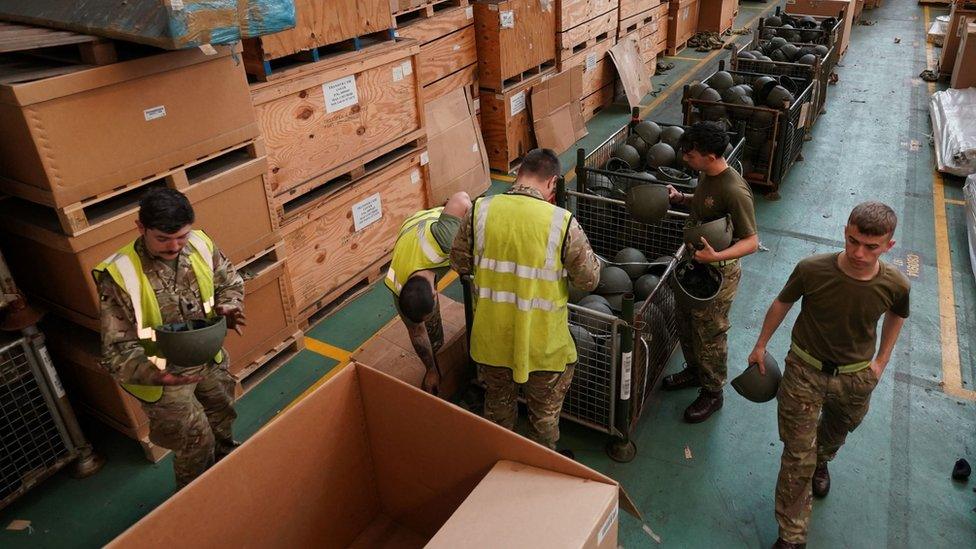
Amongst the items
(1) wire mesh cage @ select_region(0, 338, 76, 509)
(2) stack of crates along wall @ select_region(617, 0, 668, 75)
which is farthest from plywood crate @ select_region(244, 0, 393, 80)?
(2) stack of crates along wall @ select_region(617, 0, 668, 75)

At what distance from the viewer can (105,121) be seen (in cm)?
373

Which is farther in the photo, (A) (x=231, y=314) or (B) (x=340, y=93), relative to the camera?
(B) (x=340, y=93)

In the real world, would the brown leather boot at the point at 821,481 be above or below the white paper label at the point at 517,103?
below

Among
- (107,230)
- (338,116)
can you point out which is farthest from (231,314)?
(338,116)

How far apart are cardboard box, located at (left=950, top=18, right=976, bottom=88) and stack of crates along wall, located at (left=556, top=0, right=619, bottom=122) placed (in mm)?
5145

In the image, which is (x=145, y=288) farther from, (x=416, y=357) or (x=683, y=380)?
(x=683, y=380)

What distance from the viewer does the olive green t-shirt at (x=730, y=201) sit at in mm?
4102

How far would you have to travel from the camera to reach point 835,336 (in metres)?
3.26

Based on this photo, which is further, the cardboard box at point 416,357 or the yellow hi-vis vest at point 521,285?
the cardboard box at point 416,357

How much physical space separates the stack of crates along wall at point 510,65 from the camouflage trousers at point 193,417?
539 cm

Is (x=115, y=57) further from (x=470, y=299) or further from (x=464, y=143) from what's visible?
(x=464, y=143)

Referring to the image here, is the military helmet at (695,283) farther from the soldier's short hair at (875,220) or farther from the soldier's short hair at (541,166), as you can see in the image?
the soldier's short hair at (541,166)

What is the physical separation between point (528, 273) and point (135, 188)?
261 cm

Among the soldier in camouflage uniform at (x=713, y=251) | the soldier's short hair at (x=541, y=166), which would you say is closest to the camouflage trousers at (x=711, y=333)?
the soldier in camouflage uniform at (x=713, y=251)
